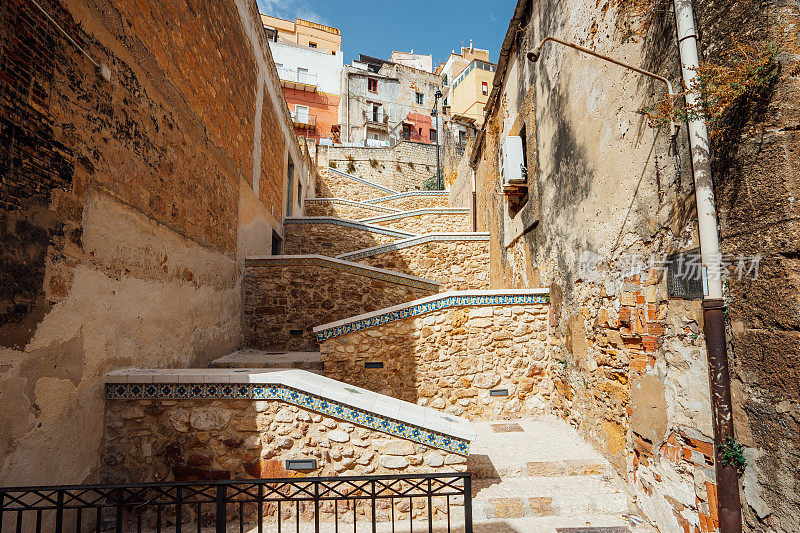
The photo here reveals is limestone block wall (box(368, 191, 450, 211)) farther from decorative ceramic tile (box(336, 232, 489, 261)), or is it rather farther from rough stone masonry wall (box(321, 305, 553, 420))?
rough stone masonry wall (box(321, 305, 553, 420))

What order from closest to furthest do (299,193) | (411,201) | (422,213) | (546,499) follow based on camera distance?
(546,499), (422,213), (299,193), (411,201)

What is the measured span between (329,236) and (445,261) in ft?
11.7

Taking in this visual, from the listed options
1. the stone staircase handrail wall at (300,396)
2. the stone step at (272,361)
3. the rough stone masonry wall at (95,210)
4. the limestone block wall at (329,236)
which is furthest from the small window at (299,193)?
the stone staircase handrail wall at (300,396)

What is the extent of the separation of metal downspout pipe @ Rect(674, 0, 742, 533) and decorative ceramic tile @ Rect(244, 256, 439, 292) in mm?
5794

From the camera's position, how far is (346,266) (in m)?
8.09

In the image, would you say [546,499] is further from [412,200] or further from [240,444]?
[412,200]

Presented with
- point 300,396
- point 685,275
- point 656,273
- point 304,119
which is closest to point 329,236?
point 300,396

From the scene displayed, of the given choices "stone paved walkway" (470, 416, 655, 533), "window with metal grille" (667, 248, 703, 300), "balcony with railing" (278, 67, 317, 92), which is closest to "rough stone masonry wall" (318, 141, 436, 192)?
"balcony with railing" (278, 67, 317, 92)

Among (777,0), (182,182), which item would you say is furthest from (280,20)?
(777,0)

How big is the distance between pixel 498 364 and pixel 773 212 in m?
4.07

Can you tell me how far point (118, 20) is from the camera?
3.50 meters

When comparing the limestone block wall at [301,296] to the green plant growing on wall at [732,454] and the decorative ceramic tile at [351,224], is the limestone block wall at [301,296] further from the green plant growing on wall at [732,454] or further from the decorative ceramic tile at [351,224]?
the green plant growing on wall at [732,454]

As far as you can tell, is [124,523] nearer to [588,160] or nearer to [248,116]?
[588,160]

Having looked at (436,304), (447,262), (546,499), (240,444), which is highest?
(447,262)
